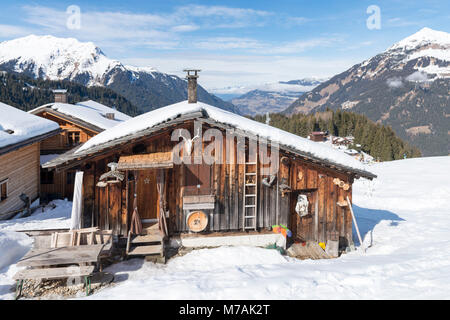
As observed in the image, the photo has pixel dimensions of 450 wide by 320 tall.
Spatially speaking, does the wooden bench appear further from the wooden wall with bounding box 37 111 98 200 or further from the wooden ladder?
the wooden wall with bounding box 37 111 98 200

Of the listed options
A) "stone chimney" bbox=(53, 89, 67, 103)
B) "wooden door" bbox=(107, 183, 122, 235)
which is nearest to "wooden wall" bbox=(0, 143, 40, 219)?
"wooden door" bbox=(107, 183, 122, 235)

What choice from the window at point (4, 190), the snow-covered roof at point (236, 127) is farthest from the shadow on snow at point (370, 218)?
the window at point (4, 190)

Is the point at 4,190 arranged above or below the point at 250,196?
below

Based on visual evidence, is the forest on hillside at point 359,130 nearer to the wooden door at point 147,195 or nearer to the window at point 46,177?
the window at point 46,177

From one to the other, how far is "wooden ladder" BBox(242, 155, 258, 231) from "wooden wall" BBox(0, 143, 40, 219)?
1094 centimetres

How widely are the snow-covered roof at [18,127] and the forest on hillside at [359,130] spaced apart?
74.0 metres

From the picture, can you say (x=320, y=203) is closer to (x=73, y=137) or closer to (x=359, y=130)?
(x=73, y=137)

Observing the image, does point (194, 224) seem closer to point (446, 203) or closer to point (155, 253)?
point (155, 253)

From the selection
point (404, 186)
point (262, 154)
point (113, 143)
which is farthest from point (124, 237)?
point (404, 186)

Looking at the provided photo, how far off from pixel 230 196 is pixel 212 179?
0.94 meters

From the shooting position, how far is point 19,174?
1625 cm

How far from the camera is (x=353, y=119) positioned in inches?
3792

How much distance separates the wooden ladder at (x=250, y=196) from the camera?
1162cm

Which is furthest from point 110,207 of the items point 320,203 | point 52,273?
→ point 320,203
